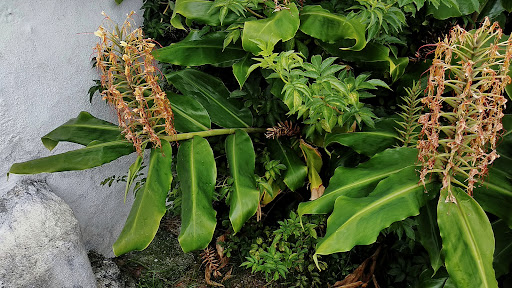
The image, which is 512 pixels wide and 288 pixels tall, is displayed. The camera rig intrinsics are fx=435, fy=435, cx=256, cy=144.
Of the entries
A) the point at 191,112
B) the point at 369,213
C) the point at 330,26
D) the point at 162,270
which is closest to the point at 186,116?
the point at 191,112

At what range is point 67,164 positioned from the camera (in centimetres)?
178

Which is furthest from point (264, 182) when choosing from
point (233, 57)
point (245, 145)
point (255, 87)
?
point (233, 57)

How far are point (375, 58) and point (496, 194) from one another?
0.79 m

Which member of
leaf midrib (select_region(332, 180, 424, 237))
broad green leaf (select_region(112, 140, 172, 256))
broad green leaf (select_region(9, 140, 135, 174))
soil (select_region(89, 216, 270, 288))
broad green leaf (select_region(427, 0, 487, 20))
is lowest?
soil (select_region(89, 216, 270, 288))

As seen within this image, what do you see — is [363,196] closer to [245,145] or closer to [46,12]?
[245,145]

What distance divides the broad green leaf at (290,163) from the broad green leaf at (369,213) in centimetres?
62

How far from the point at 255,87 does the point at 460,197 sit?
114 cm

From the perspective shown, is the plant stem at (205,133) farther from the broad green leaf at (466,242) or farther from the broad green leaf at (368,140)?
the broad green leaf at (466,242)

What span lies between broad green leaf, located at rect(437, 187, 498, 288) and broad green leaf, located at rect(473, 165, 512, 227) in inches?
6.1

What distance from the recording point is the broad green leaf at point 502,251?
5.91 feet

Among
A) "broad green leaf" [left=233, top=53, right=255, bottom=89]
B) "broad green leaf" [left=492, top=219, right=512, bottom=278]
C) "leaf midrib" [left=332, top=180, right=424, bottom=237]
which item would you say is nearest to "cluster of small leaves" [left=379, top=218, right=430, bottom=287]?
"broad green leaf" [left=492, top=219, right=512, bottom=278]

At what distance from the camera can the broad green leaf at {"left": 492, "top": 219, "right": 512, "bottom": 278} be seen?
1801 millimetres

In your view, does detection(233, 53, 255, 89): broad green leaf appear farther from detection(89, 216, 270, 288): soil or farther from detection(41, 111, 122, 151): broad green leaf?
detection(89, 216, 270, 288): soil

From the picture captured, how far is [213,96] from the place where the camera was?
2254 millimetres
